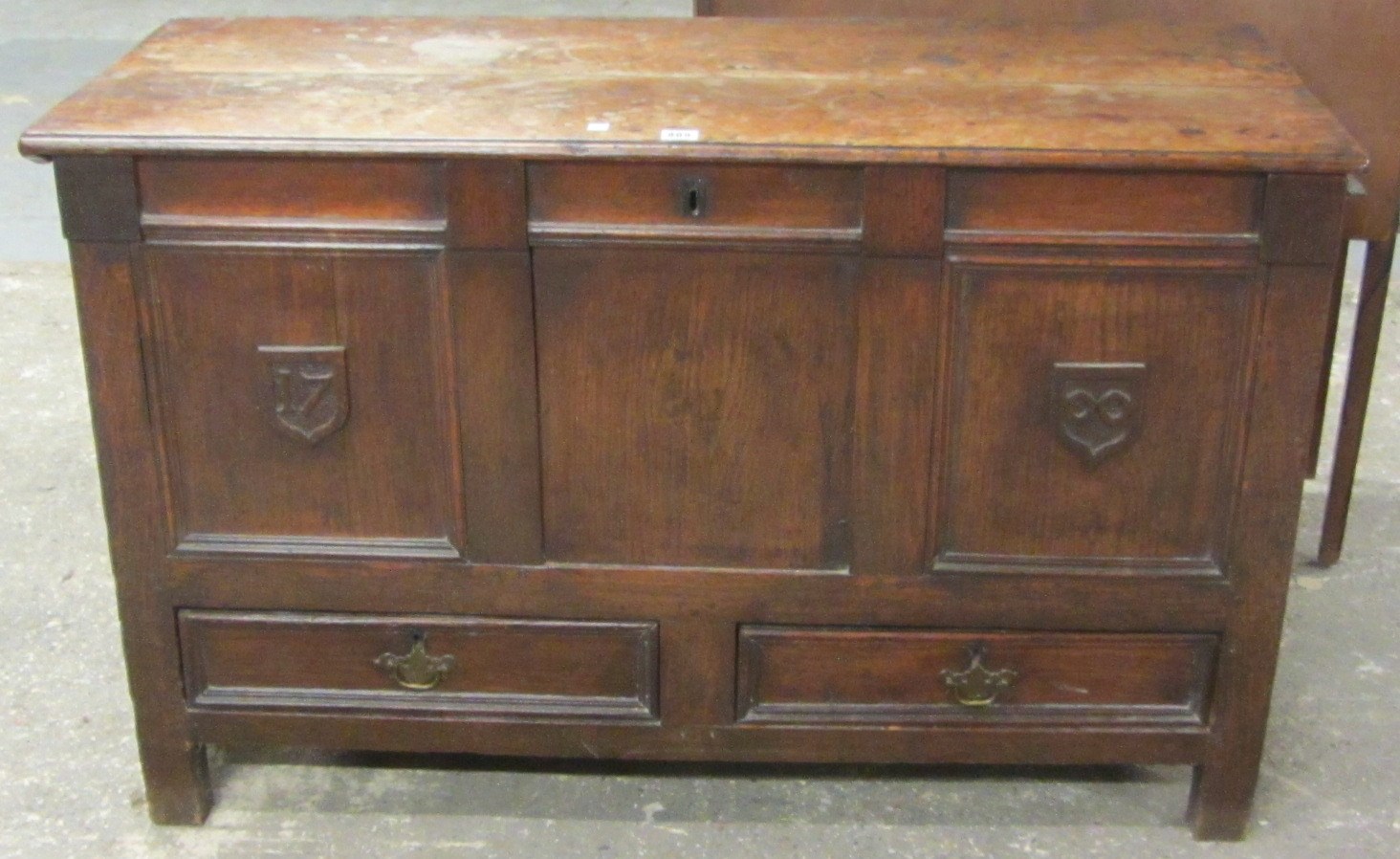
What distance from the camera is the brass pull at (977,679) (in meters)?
2.30

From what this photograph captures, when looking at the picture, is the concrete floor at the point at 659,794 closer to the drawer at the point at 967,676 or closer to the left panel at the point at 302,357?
the drawer at the point at 967,676

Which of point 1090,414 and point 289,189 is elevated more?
point 289,189

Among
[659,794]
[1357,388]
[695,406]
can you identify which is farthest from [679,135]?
[1357,388]

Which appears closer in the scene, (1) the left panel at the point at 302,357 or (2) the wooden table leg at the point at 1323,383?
(1) the left panel at the point at 302,357

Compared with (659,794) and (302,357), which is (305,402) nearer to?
(302,357)

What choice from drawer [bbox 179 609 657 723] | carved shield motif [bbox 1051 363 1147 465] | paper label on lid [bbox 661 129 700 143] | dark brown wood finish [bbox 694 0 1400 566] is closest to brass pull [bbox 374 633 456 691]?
drawer [bbox 179 609 657 723]

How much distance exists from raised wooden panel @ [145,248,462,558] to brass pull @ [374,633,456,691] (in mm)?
142

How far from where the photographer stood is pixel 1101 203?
2043 millimetres

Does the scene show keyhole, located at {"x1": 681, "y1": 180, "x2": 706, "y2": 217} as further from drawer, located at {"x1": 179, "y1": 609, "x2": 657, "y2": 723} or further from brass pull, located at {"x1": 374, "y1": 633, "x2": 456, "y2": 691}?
brass pull, located at {"x1": 374, "y1": 633, "x2": 456, "y2": 691}

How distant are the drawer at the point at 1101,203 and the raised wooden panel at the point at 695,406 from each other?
0.15 meters

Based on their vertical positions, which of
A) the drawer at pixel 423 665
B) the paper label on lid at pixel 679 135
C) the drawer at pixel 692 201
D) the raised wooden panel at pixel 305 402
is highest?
the paper label on lid at pixel 679 135

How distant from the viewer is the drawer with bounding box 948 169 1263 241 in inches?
79.9

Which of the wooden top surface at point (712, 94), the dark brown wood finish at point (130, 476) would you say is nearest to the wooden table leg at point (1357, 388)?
the wooden top surface at point (712, 94)

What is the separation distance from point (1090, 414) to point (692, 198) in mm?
524
